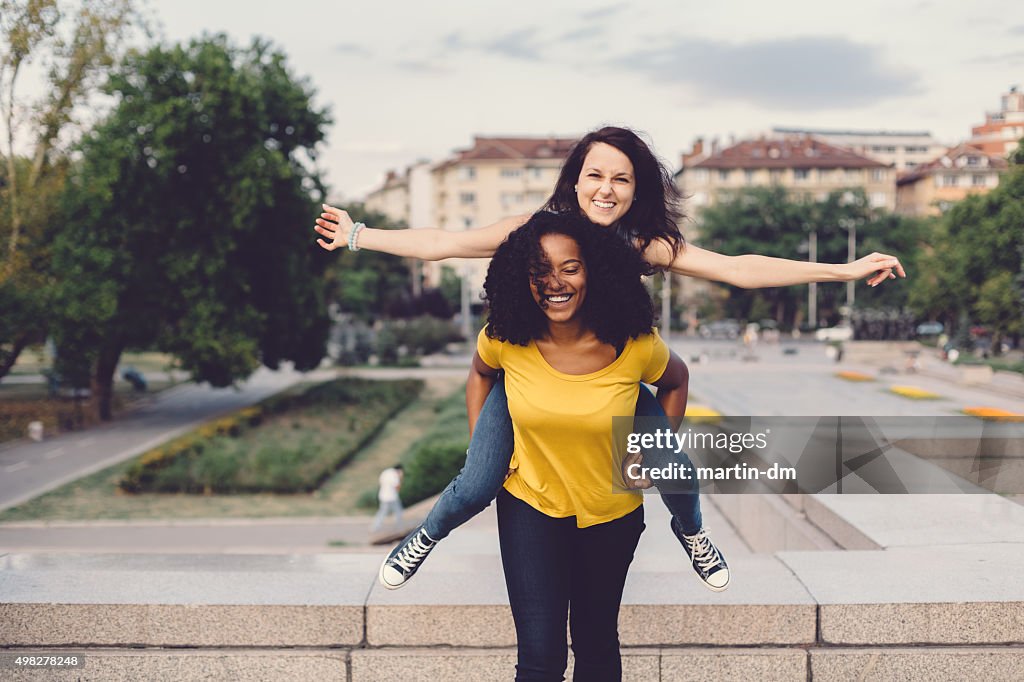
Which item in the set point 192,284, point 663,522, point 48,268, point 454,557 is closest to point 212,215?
point 192,284

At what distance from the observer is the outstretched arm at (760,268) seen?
3.01 metres

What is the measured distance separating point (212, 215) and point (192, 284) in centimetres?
213

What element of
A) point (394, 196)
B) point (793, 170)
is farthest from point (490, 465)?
point (394, 196)

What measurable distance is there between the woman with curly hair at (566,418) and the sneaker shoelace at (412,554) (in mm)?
397

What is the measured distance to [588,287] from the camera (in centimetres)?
291

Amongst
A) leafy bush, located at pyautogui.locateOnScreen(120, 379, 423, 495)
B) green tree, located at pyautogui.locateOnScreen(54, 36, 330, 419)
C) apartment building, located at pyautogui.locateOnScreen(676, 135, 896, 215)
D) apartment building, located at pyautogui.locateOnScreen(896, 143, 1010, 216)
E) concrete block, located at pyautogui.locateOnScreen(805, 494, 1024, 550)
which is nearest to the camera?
concrete block, located at pyautogui.locateOnScreen(805, 494, 1024, 550)

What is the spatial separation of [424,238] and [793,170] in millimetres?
71498


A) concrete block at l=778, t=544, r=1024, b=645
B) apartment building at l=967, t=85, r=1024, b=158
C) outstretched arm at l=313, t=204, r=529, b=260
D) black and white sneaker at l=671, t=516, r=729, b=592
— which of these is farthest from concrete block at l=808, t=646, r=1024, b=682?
apartment building at l=967, t=85, r=1024, b=158

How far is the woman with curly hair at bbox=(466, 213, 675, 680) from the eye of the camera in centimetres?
285

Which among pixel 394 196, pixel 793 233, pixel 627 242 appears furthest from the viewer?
pixel 394 196

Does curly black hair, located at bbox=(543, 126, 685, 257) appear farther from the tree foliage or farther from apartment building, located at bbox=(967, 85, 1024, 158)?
the tree foliage

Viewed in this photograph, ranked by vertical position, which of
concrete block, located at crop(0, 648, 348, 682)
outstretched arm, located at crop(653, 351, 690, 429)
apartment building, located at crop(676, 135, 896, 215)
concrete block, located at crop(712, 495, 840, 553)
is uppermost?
apartment building, located at crop(676, 135, 896, 215)

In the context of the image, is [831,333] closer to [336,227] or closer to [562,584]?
[336,227]

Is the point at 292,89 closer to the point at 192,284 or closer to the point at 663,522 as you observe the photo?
the point at 192,284
